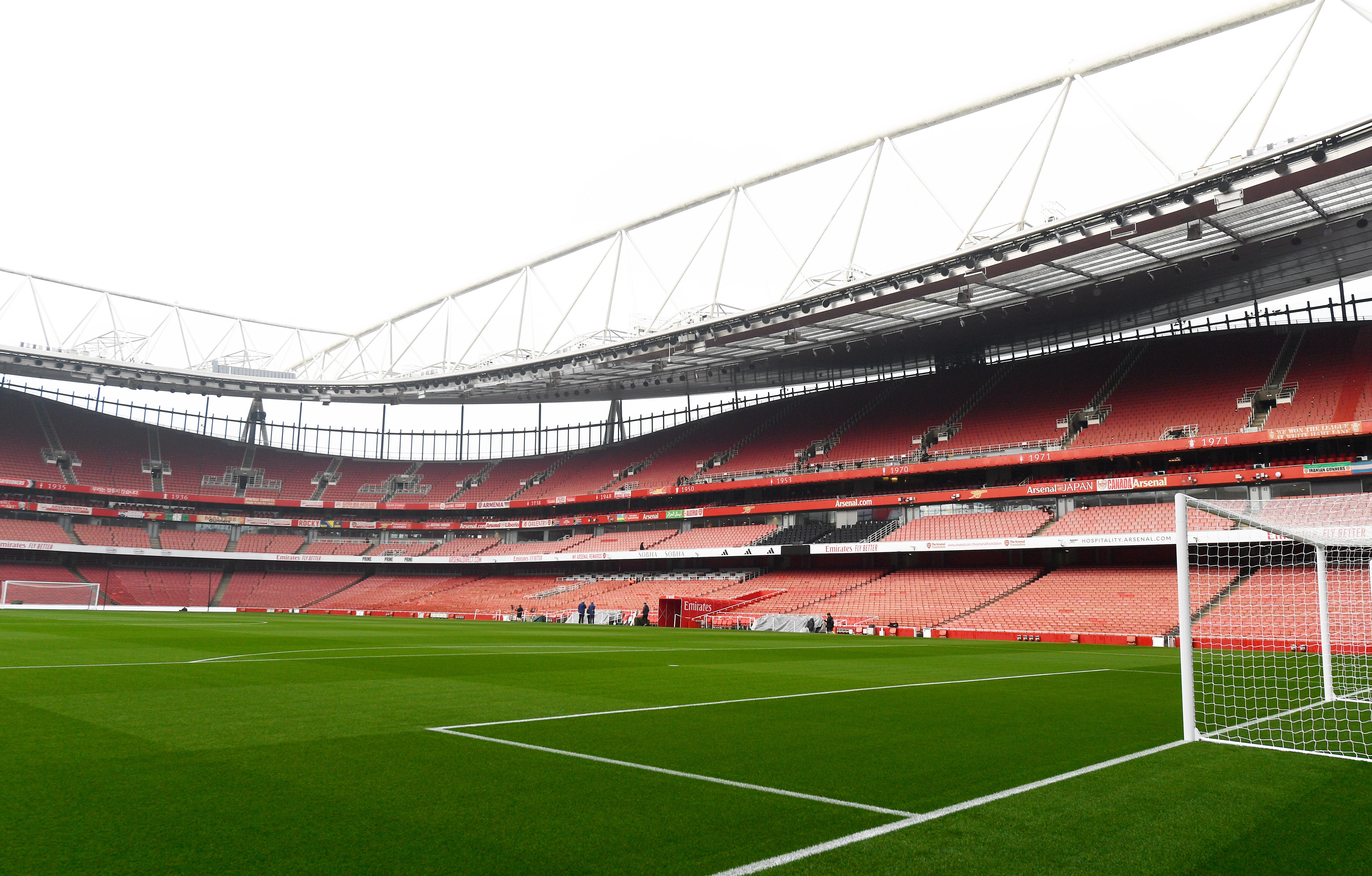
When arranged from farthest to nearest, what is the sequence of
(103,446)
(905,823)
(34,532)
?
(103,446) < (34,532) < (905,823)

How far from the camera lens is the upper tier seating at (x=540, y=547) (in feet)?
206

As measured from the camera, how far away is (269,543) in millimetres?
68938

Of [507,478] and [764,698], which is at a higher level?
[507,478]

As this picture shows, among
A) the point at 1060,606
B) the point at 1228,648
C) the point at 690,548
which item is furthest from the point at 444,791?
the point at 690,548

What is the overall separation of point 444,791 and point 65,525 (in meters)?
71.2

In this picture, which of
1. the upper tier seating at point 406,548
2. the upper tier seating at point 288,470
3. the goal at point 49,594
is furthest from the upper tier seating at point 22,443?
the upper tier seating at point 406,548

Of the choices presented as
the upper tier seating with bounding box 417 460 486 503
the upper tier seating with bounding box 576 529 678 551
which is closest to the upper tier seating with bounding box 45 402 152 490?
the upper tier seating with bounding box 417 460 486 503

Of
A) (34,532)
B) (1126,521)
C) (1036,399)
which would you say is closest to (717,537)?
(1036,399)

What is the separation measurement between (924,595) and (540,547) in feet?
106

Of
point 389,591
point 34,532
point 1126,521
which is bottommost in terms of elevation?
point 389,591

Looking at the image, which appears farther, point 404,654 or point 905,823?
point 404,654

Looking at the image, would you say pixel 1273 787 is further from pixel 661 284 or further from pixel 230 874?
pixel 661 284

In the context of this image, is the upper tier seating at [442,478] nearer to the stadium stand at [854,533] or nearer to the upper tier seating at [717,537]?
the upper tier seating at [717,537]

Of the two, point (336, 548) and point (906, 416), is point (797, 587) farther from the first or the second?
point (336, 548)
